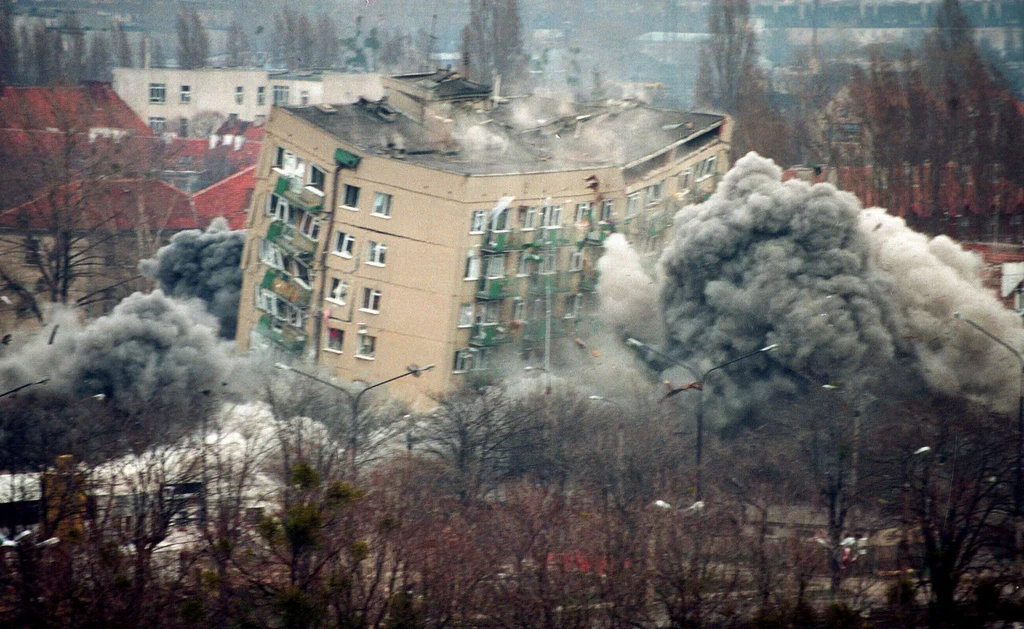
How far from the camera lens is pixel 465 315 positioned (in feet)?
115

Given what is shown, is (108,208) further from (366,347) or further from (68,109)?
(366,347)

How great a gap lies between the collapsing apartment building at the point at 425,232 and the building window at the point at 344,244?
0.05m

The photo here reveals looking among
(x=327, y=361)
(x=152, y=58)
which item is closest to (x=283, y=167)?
(x=327, y=361)

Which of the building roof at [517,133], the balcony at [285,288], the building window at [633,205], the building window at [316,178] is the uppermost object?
the building roof at [517,133]

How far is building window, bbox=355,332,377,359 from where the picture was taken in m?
35.5

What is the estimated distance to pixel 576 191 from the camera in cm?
3669

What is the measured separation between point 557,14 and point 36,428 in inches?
1688

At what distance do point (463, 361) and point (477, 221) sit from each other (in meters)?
3.29

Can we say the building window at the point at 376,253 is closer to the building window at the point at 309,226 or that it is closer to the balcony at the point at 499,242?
the building window at the point at 309,226

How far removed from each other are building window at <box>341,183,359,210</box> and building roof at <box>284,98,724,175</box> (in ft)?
3.13

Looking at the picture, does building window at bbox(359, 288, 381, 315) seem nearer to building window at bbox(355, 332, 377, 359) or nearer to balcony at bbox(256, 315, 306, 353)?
building window at bbox(355, 332, 377, 359)

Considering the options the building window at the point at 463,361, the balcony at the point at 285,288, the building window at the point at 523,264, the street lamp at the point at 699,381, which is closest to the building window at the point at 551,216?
the building window at the point at 523,264

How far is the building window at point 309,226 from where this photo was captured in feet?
119

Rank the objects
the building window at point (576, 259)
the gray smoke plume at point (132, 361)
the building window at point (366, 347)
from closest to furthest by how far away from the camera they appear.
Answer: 1. the gray smoke plume at point (132, 361)
2. the building window at point (366, 347)
3. the building window at point (576, 259)
